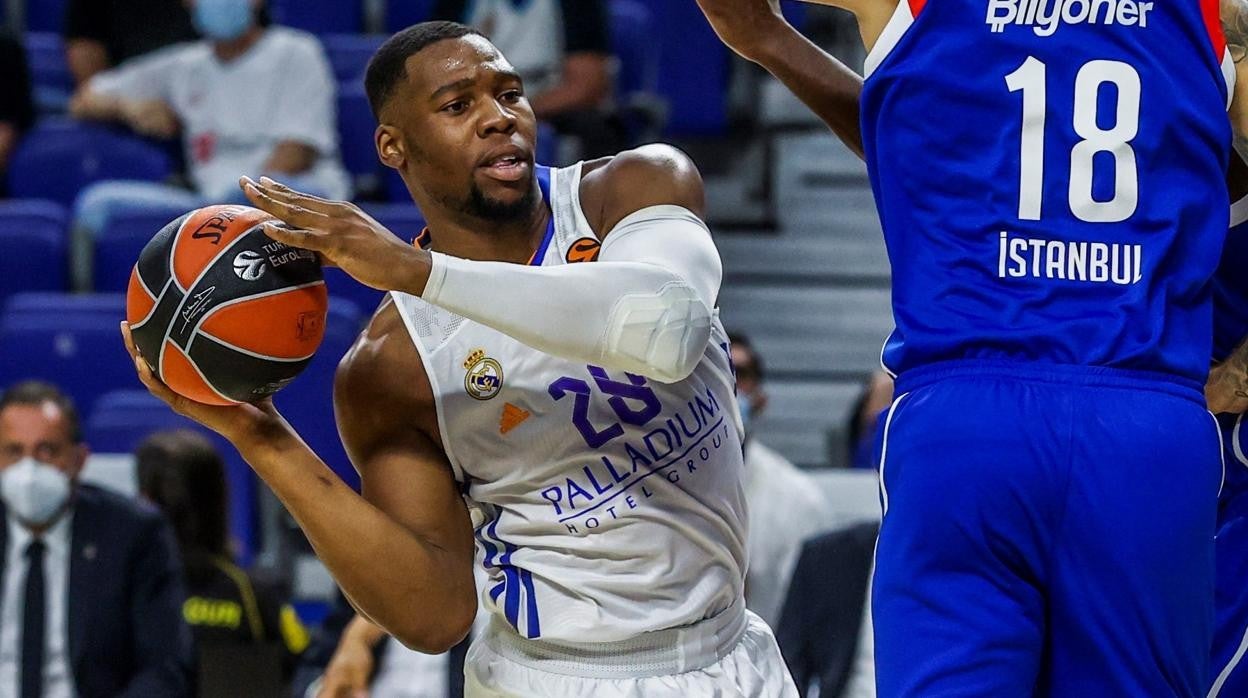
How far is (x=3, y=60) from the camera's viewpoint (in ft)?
27.9

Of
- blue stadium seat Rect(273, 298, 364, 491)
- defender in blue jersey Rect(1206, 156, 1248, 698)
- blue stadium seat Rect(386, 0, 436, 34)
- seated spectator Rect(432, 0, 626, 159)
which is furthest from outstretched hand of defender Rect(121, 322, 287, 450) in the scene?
blue stadium seat Rect(386, 0, 436, 34)

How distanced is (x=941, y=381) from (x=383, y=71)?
4.38 feet

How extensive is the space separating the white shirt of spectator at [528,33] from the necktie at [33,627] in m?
3.49

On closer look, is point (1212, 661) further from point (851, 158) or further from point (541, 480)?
point (851, 158)

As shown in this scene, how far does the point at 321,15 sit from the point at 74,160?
1618mm

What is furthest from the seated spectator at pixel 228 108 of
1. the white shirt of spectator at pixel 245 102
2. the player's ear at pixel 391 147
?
the player's ear at pixel 391 147

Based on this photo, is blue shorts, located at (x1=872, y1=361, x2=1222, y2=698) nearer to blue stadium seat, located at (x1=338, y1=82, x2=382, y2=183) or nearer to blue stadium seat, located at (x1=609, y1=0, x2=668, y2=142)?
blue stadium seat, located at (x1=609, y1=0, x2=668, y2=142)

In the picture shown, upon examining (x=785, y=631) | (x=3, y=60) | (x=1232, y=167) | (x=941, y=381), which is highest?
(x=1232, y=167)

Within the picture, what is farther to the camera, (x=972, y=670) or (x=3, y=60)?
(x=3, y=60)

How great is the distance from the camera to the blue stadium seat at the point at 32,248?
25.2 feet

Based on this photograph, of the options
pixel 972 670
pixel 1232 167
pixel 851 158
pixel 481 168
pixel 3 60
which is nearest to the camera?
pixel 972 670

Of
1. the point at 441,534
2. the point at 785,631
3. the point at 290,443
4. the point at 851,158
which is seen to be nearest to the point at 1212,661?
the point at 441,534

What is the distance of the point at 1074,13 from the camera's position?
2.97 meters

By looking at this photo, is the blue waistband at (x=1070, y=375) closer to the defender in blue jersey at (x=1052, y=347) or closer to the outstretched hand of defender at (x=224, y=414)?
the defender in blue jersey at (x=1052, y=347)
